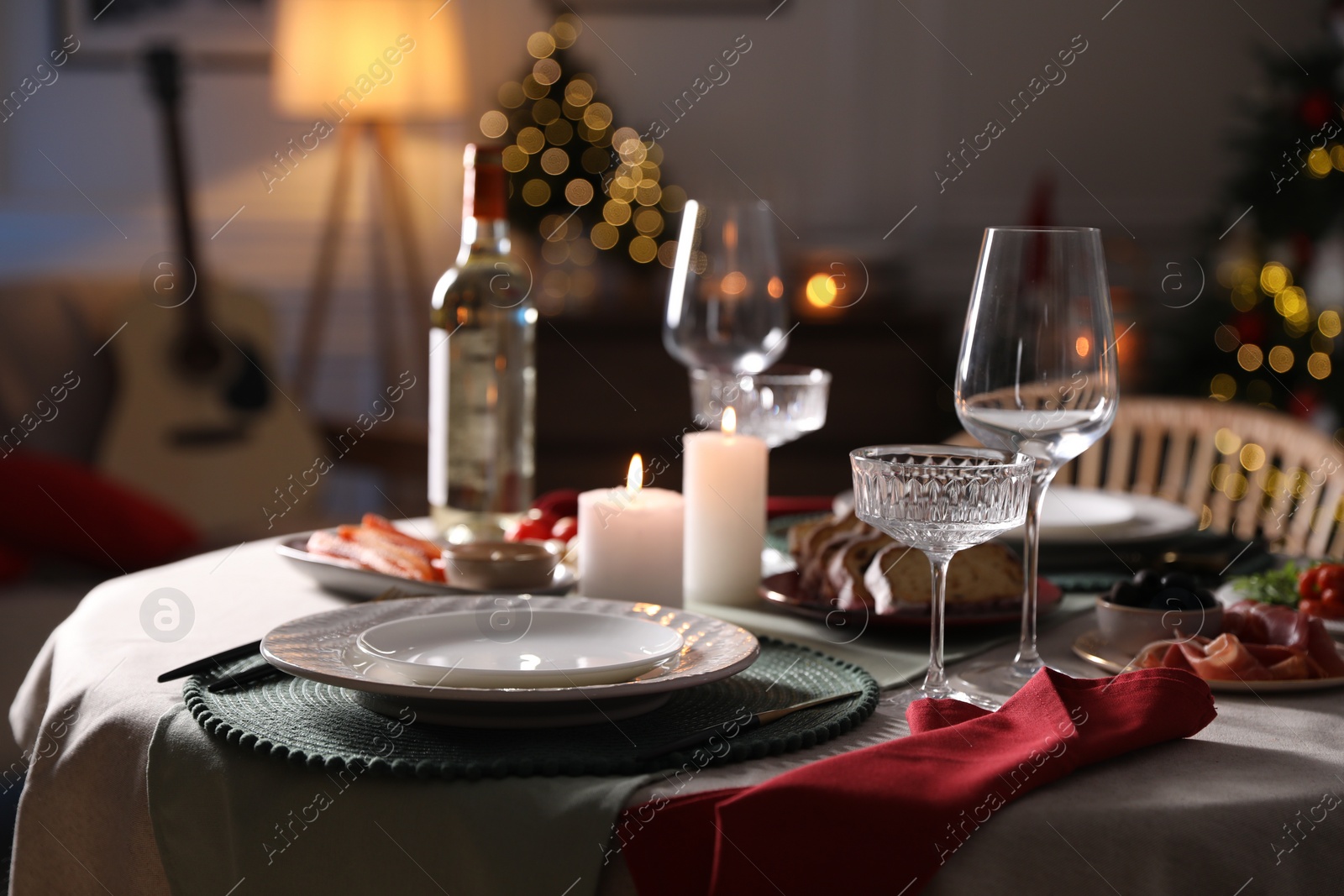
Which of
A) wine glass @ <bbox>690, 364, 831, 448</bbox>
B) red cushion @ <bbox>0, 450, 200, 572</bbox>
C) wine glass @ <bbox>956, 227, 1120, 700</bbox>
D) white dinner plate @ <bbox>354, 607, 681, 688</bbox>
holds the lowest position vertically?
red cushion @ <bbox>0, 450, 200, 572</bbox>

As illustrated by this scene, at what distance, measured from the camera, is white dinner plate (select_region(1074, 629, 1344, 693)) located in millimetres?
852

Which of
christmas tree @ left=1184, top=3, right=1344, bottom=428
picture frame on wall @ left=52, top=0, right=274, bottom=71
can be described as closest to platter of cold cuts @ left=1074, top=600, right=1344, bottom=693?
christmas tree @ left=1184, top=3, right=1344, bottom=428

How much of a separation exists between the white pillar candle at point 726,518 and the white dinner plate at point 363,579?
123 mm

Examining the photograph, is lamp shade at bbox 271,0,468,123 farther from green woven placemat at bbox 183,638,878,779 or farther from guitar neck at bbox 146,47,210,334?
green woven placemat at bbox 183,638,878,779

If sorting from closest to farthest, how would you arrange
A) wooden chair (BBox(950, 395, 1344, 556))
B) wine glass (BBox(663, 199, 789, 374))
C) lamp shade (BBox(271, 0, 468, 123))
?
wine glass (BBox(663, 199, 789, 374))
wooden chair (BBox(950, 395, 1344, 556))
lamp shade (BBox(271, 0, 468, 123))

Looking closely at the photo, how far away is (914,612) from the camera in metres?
0.98

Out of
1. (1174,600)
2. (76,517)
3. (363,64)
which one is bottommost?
(76,517)

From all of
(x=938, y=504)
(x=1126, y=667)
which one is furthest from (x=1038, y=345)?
(x=1126, y=667)

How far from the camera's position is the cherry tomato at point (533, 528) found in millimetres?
1286

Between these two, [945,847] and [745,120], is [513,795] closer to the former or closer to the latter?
[945,847]

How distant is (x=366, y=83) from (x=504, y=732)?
9.42ft

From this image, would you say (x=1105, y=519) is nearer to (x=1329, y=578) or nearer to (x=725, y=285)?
(x=1329, y=578)

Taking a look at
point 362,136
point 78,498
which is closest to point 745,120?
point 362,136

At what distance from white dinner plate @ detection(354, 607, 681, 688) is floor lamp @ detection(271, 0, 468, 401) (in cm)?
271
